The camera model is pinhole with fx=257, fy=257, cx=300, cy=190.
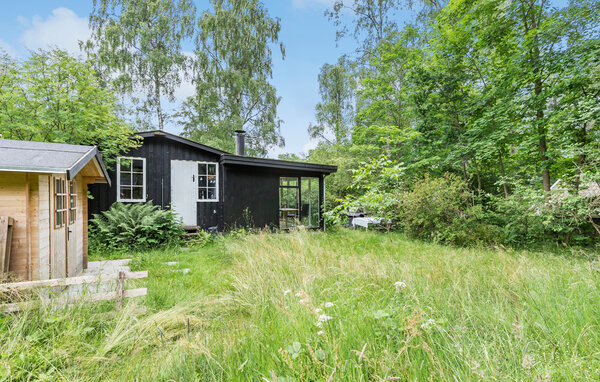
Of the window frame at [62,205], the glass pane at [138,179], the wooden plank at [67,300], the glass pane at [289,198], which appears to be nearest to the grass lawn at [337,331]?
the wooden plank at [67,300]

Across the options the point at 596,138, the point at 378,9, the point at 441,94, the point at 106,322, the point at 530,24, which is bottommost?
the point at 106,322

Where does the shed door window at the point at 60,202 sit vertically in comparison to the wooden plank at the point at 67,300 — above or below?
above

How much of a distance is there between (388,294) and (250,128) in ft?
52.1

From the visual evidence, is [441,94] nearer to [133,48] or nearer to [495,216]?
[495,216]

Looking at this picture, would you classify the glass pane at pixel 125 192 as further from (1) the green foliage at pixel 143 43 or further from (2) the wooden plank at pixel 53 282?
(1) the green foliage at pixel 143 43

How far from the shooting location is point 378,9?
42.7ft

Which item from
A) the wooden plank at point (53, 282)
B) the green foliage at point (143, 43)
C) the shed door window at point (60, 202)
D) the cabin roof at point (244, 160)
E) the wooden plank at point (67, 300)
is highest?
the green foliage at point (143, 43)

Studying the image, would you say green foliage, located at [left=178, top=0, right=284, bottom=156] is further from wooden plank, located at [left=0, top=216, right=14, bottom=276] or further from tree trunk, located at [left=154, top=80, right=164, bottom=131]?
wooden plank, located at [left=0, top=216, right=14, bottom=276]

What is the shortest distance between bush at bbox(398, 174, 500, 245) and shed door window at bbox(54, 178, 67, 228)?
806cm

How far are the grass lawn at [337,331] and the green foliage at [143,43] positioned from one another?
15.1 metres

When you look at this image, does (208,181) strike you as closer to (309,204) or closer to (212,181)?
(212,181)

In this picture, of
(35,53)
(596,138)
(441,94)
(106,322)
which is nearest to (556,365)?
(106,322)

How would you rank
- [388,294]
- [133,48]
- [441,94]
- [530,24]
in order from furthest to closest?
[133,48] < [441,94] < [530,24] < [388,294]

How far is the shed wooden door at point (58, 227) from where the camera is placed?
136 inches
